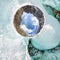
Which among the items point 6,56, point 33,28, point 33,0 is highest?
point 33,0

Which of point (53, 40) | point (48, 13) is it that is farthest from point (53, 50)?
point (48, 13)

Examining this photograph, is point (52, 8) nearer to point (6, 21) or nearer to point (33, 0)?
point (33, 0)

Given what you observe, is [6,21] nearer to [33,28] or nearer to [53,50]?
[33,28]

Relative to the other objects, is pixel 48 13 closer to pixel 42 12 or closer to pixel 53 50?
pixel 42 12

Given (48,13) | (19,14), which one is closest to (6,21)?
(19,14)

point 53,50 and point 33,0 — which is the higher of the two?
point 33,0

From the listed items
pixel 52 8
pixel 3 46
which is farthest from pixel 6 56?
pixel 52 8

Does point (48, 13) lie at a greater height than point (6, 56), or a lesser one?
greater
